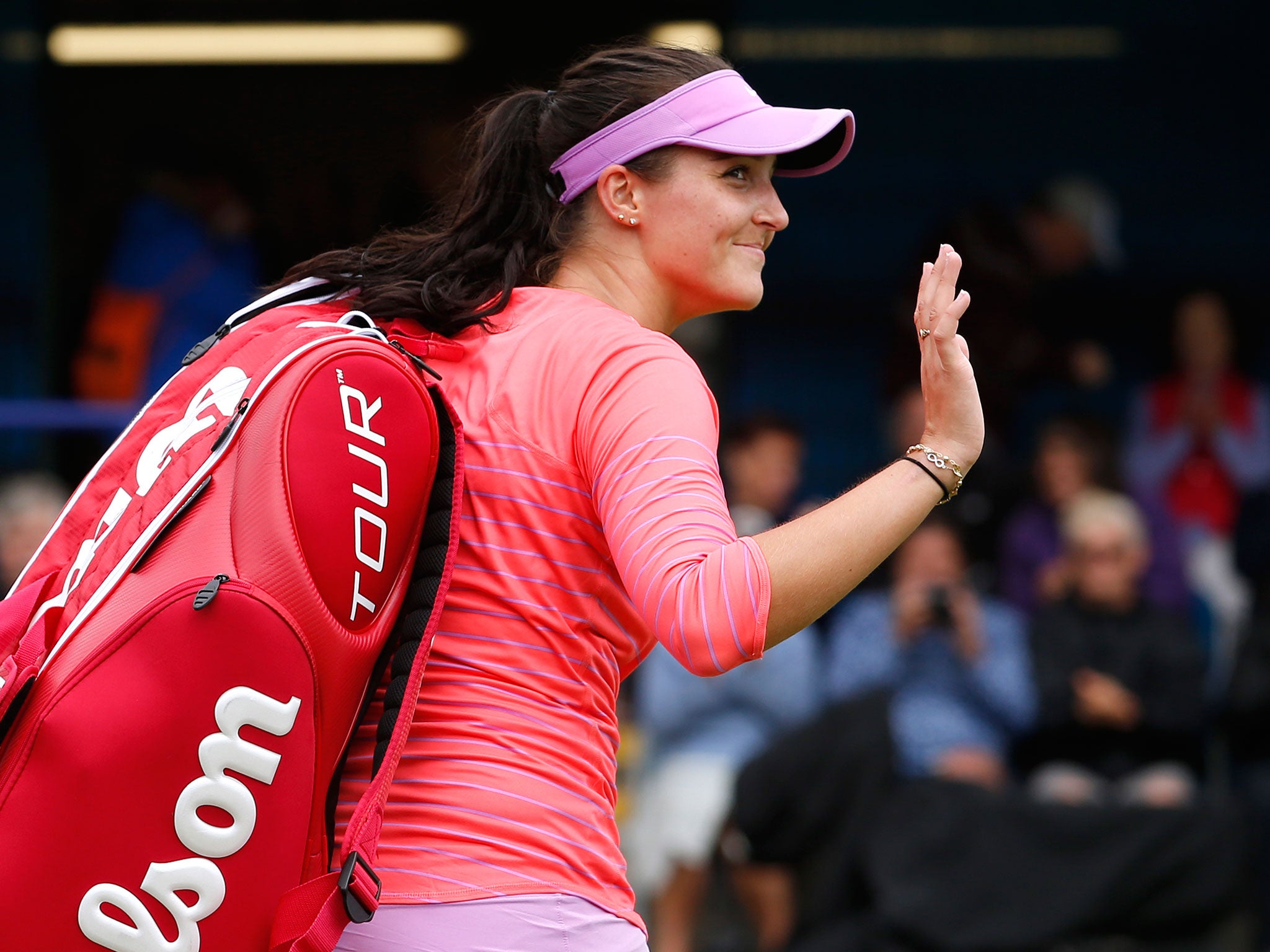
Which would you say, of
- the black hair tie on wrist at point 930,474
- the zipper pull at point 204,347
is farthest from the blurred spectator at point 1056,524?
the zipper pull at point 204,347

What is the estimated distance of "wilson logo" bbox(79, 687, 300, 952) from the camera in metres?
1.55

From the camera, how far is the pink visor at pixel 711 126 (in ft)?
6.41

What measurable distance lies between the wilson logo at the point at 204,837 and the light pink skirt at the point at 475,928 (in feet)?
0.65

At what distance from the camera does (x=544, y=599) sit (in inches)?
70.9

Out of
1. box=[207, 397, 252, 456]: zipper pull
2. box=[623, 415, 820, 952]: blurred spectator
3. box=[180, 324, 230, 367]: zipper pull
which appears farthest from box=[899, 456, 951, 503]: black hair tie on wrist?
box=[623, 415, 820, 952]: blurred spectator

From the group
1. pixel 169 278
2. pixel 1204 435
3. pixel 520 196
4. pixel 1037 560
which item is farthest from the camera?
pixel 1204 435

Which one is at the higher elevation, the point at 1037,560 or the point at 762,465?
the point at 762,465

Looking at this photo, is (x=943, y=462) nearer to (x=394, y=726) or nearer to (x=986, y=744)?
(x=394, y=726)

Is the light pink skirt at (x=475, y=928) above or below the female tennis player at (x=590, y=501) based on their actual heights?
below

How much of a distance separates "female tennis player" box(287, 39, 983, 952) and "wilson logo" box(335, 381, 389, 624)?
152 millimetres

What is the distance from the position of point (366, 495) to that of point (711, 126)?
2.03 feet

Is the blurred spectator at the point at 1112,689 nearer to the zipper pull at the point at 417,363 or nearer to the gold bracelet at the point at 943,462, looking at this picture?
the gold bracelet at the point at 943,462

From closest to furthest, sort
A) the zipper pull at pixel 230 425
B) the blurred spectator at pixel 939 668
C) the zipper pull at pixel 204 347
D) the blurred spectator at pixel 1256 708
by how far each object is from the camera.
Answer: the zipper pull at pixel 230 425 → the zipper pull at pixel 204 347 → the blurred spectator at pixel 1256 708 → the blurred spectator at pixel 939 668

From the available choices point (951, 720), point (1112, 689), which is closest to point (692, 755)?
point (951, 720)
